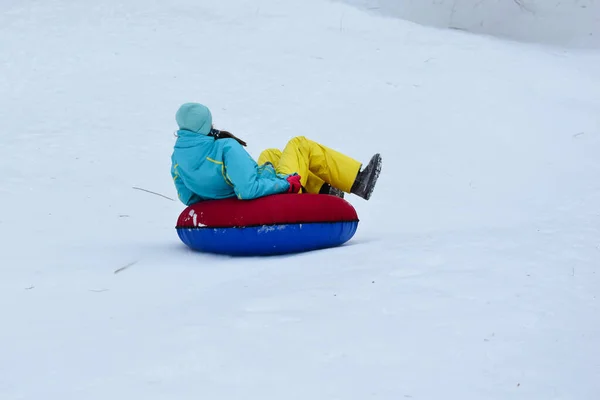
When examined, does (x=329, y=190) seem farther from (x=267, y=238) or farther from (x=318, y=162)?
(x=267, y=238)

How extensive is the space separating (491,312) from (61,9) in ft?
36.0

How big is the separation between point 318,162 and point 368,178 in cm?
37

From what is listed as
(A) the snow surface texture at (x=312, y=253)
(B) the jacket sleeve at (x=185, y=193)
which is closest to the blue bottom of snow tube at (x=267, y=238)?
(A) the snow surface texture at (x=312, y=253)

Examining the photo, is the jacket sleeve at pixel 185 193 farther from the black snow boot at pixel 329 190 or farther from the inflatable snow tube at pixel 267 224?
the black snow boot at pixel 329 190

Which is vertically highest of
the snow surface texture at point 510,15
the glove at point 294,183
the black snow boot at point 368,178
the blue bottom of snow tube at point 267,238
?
the snow surface texture at point 510,15

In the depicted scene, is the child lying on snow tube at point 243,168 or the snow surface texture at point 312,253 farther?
the child lying on snow tube at point 243,168

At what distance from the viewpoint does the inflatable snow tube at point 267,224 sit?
4.79 m

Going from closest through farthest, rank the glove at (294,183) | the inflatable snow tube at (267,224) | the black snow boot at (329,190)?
the inflatable snow tube at (267,224)
the glove at (294,183)
the black snow boot at (329,190)

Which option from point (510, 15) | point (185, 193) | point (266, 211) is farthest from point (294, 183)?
point (510, 15)

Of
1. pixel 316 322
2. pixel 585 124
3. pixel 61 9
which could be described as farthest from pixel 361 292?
pixel 61 9

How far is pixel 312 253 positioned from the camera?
Answer: 4855 mm

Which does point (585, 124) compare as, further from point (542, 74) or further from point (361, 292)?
point (361, 292)

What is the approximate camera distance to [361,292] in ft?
12.1

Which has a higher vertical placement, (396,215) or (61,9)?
(61,9)
